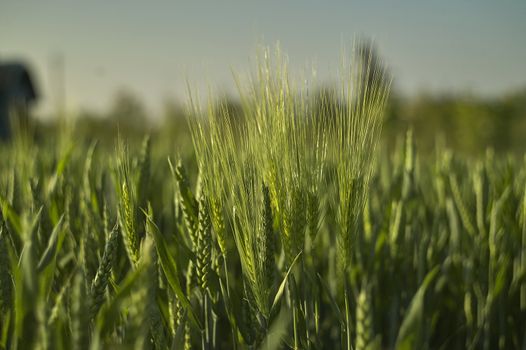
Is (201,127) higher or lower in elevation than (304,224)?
higher

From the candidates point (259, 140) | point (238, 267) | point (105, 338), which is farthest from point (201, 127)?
point (238, 267)

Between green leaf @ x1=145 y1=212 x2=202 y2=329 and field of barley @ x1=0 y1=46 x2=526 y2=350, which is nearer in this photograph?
field of barley @ x1=0 y1=46 x2=526 y2=350

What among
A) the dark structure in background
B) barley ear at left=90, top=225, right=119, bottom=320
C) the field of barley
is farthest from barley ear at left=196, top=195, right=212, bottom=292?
the dark structure in background

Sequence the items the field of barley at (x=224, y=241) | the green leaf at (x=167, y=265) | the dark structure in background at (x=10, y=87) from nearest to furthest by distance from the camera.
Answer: the field of barley at (x=224, y=241) < the green leaf at (x=167, y=265) < the dark structure in background at (x=10, y=87)

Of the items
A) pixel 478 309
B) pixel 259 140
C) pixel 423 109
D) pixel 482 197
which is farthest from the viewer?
pixel 423 109

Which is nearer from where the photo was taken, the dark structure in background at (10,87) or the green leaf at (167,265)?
the green leaf at (167,265)

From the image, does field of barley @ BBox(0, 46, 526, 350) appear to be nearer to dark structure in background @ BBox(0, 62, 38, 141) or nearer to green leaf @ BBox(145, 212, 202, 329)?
green leaf @ BBox(145, 212, 202, 329)

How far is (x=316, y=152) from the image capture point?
771mm

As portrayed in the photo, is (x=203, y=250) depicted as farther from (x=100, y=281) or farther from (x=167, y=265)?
(x=100, y=281)

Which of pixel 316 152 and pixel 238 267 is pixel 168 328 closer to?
pixel 316 152

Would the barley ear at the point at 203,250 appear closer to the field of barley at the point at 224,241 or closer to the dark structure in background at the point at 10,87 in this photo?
the field of barley at the point at 224,241

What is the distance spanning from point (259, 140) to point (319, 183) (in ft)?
0.46

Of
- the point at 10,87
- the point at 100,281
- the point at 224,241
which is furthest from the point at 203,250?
the point at 10,87

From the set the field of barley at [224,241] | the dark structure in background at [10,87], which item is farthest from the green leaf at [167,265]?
the dark structure in background at [10,87]
